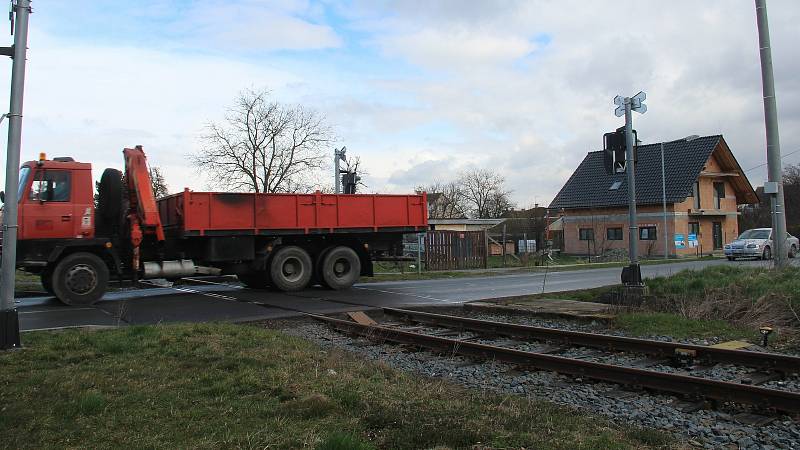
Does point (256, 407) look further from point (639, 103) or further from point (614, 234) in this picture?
point (614, 234)

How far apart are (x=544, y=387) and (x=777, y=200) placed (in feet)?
37.1

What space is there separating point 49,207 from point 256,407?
1039cm

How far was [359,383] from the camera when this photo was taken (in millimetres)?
5852

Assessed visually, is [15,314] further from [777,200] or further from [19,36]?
[777,200]

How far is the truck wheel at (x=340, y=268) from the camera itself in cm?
1678

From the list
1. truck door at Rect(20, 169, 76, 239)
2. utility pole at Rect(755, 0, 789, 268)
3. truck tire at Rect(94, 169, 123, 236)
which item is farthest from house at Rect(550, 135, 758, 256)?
truck door at Rect(20, 169, 76, 239)

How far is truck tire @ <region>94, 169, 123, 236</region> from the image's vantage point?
47.0 feet

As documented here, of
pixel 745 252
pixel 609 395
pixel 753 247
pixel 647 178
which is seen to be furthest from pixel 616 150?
pixel 647 178

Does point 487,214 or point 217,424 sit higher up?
point 487,214

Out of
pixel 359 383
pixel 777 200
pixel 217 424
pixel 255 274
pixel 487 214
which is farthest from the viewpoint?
pixel 487 214

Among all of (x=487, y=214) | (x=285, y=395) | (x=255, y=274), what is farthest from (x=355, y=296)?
(x=487, y=214)

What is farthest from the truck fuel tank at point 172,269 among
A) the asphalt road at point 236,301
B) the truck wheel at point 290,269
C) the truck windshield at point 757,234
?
the truck windshield at point 757,234

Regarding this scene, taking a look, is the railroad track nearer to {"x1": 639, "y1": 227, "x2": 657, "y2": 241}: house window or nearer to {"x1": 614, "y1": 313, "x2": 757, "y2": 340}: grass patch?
{"x1": 614, "y1": 313, "x2": 757, "y2": 340}: grass patch

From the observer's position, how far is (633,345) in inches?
320
